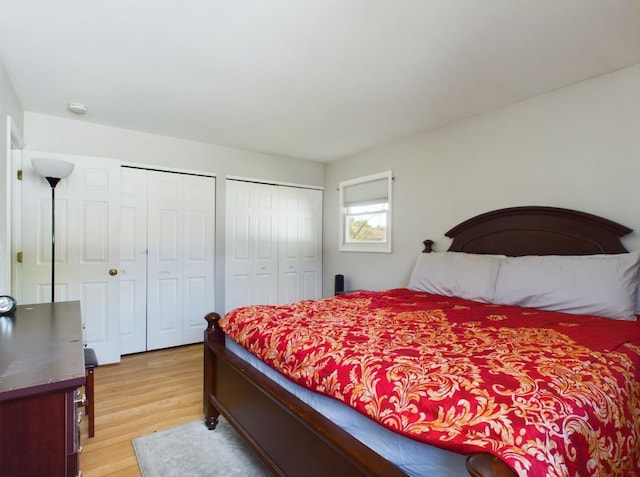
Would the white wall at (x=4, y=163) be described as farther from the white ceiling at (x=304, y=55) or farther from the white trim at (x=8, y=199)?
the white ceiling at (x=304, y=55)

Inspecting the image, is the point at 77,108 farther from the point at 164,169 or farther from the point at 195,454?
the point at 195,454

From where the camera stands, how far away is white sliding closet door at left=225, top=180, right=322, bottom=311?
4.41 m

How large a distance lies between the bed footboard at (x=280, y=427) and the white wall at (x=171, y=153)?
2.15 meters

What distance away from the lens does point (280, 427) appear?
1.55 meters

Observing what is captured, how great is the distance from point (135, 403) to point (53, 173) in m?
2.03

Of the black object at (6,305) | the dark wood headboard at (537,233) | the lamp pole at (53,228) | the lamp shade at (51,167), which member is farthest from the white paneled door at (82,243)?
the dark wood headboard at (537,233)

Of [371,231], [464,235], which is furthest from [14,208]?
[464,235]

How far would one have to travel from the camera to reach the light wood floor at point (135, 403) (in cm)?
197

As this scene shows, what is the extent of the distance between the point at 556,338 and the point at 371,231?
293cm

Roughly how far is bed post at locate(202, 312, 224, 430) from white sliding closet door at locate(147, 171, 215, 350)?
74.1 inches

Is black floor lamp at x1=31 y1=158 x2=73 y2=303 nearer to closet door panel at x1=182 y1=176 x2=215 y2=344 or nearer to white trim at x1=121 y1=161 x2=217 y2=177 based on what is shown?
white trim at x1=121 y1=161 x2=217 y2=177

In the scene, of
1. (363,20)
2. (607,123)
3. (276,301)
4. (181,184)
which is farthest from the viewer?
(276,301)

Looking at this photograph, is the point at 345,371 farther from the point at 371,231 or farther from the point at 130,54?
the point at 371,231

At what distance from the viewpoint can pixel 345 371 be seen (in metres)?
1.26
